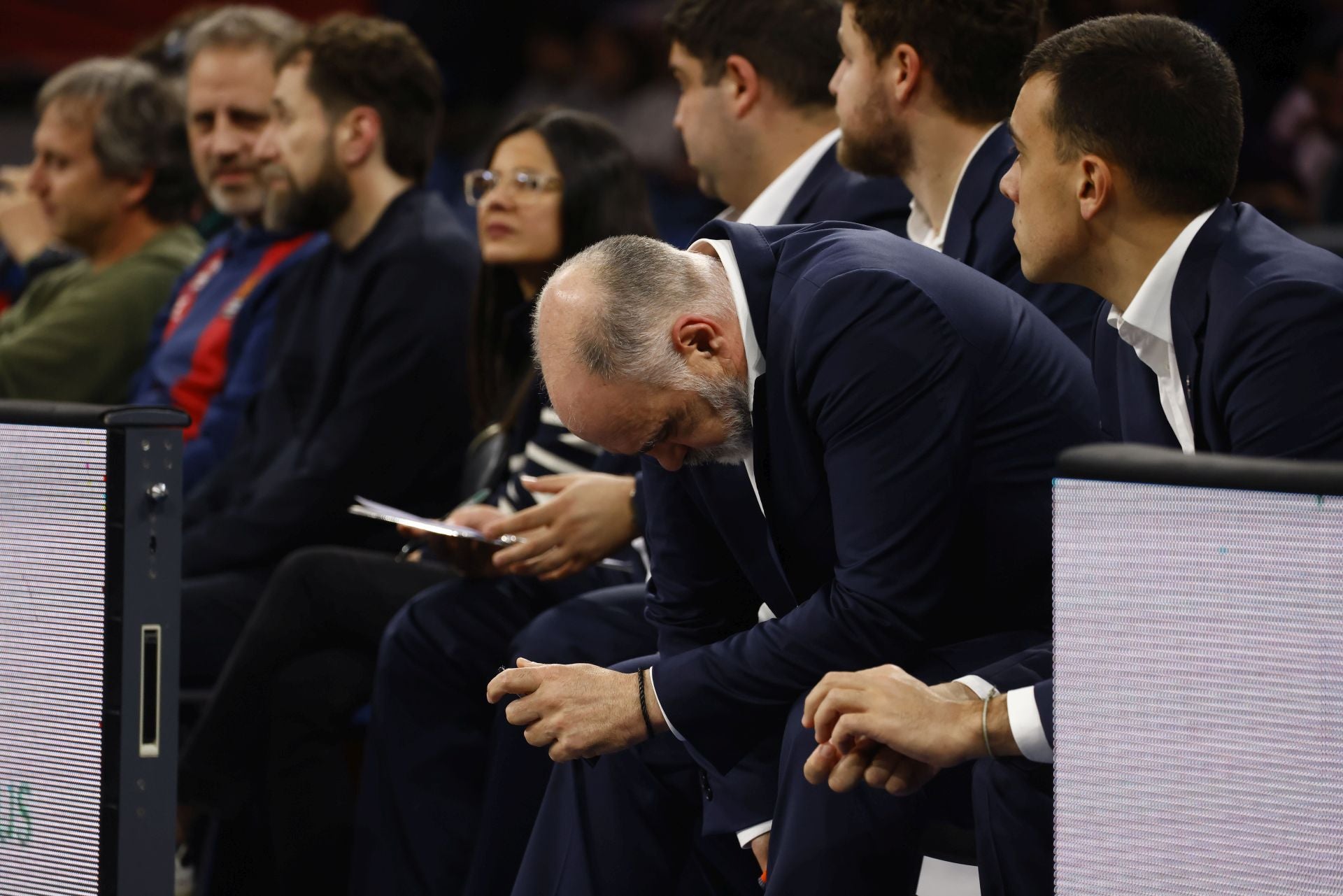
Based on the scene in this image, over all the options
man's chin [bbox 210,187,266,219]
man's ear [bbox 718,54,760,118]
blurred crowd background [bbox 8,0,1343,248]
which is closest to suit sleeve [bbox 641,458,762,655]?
man's ear [bbox 718,54,760,118]

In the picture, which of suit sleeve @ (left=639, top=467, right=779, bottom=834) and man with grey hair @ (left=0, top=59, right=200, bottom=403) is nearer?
suit sleeve @ (left=639, top=467, right=779, bottom=834)

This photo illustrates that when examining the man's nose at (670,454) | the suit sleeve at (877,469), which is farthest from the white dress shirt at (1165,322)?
the man's nose at (670,454)

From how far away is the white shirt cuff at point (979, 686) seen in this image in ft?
6.21

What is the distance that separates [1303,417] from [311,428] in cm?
234

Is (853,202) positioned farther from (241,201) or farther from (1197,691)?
(241,201)

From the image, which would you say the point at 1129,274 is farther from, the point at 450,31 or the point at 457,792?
the point at 450,31

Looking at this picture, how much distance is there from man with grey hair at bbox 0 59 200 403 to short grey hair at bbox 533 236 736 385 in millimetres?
2651

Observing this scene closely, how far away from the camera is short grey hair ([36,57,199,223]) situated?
4629 mm

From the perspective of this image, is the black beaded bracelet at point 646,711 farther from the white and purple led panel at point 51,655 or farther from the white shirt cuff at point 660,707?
the white and purple led panel at point 51,655

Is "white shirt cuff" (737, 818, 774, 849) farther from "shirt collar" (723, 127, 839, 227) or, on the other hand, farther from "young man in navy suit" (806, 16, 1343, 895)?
"shirt collar" (723, 127, 839, 227)

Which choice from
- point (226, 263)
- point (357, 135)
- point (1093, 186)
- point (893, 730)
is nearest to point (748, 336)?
point (1093, 186)

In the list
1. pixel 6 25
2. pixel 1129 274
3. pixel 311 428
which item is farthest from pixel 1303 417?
pixel 6 25

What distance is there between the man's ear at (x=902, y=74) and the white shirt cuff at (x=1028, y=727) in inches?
52.2

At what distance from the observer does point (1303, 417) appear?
1.77 m
